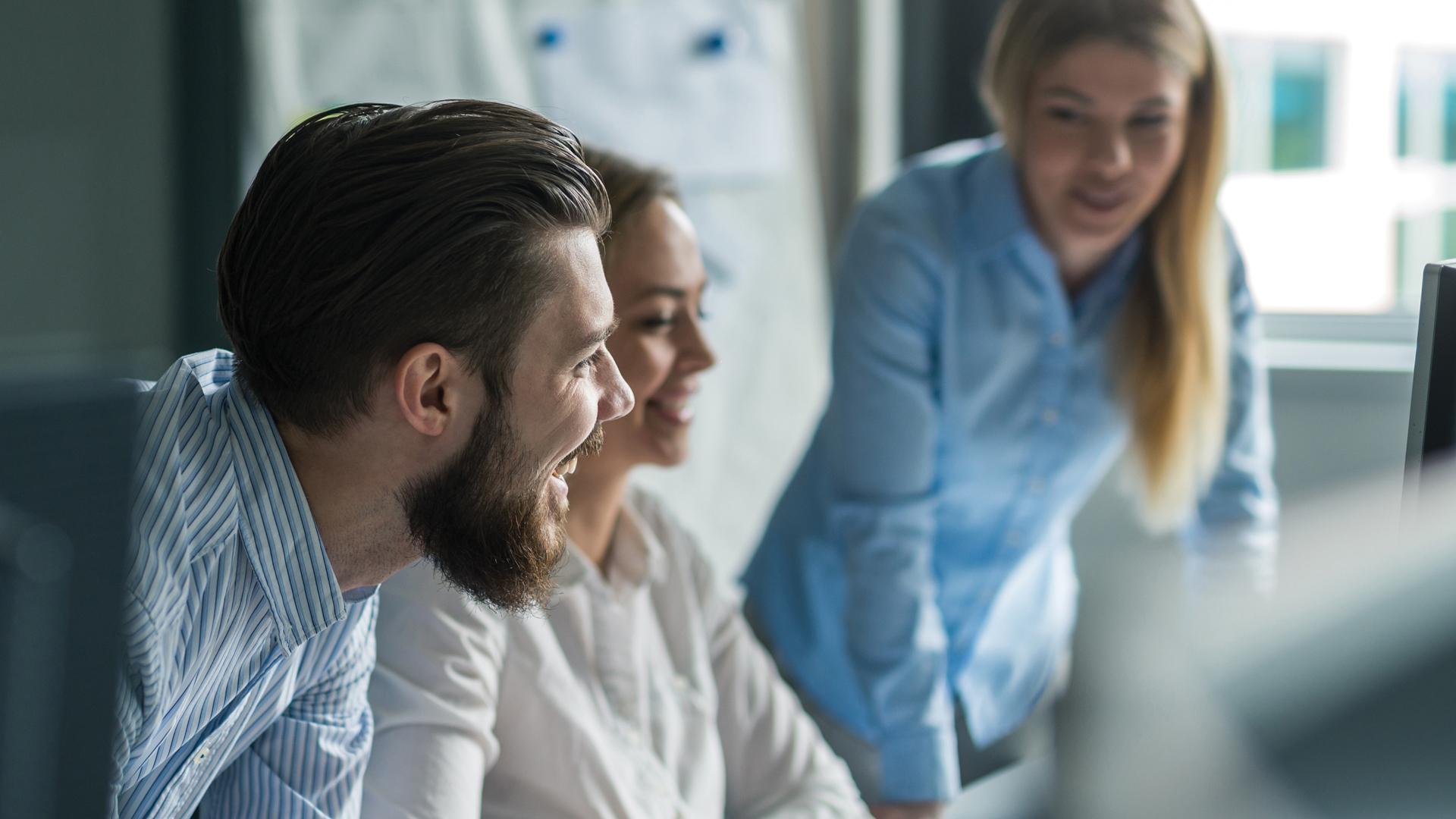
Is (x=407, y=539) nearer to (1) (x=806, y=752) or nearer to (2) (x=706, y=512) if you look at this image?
(1) (x=806, y=752)

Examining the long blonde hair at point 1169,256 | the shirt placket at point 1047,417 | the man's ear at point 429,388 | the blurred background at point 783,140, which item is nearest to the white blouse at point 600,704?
the man's ear at point 429,388

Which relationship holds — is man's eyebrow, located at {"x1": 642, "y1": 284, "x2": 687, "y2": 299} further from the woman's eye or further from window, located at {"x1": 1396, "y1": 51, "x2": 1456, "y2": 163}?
window, located at {"x1": 1396, "y1": 51, "x2": 1456, "y2": 163}

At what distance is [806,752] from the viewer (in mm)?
1206

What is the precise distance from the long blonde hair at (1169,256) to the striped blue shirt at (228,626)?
92 centimetres

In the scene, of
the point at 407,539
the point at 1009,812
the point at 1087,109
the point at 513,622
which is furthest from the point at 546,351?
the point at 1009,812

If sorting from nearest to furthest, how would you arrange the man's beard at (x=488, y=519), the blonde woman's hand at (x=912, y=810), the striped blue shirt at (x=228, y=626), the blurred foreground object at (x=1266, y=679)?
1. the striped blue shirt at (x=228, y=626)
2. the man's beard at (x=488, y=519)
3. the blonde woman's hand at (x=912, y=810)
4. the blurred foreground object at (x=1266, y=679)

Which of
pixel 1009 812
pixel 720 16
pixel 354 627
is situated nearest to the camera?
pixel 354 627

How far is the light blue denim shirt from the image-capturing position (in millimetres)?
1339

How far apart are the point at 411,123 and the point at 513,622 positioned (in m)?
0.41

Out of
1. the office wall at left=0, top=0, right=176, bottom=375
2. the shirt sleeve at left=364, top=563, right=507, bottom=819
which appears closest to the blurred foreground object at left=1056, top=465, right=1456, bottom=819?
the shirt sleeve at left=364, top=563, right=507, bottom=819

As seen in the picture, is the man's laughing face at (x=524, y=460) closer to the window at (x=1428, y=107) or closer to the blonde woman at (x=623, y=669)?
the blonde woman at (x=623, y=669)

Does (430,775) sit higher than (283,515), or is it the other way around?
(283,515)

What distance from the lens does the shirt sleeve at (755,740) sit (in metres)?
1.18

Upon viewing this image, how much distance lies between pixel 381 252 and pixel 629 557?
1.55 ft
